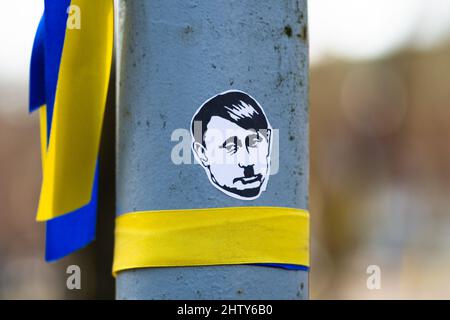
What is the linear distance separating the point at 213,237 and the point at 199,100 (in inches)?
14.1

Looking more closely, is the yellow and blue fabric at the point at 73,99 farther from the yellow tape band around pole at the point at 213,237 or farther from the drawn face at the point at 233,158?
the drawn face at the point at 233,158

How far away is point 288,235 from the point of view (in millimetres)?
2318

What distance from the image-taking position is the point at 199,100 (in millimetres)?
2273

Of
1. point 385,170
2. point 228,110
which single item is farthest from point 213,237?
point 385,170

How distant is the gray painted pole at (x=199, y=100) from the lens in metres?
2.26

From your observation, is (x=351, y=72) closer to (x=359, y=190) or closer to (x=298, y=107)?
(x=359, y=190)

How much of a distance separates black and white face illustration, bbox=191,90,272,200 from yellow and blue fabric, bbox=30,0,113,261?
345 millimetres

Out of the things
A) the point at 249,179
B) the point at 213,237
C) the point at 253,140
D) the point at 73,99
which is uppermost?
the point at 73,99

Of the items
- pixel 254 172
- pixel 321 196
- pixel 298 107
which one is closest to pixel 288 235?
pixel 254 172

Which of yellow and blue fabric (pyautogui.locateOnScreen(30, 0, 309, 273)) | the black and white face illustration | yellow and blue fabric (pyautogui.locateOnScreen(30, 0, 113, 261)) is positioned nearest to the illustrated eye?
the black and white face illustration

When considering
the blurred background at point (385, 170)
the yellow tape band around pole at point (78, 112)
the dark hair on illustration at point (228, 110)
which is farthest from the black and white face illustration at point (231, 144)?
the blurred background at point (385, 170)

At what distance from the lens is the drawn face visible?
2275mm

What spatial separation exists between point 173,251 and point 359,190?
10654 millimetres

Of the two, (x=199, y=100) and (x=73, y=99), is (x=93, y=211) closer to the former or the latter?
(x=73, y=99)
